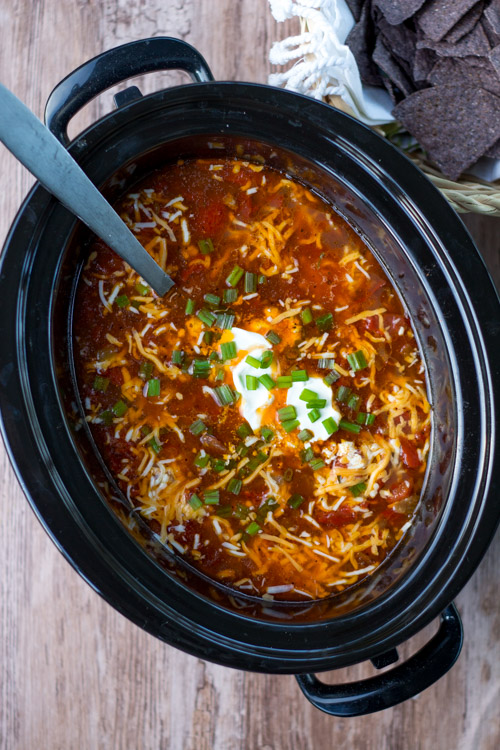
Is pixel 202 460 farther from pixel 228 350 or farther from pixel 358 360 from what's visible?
pixel 358 360

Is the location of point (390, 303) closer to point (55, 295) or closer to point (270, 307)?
point (270, 307)

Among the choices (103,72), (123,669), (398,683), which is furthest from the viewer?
(123,669)

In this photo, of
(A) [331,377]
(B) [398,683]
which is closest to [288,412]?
(A) [331,377]

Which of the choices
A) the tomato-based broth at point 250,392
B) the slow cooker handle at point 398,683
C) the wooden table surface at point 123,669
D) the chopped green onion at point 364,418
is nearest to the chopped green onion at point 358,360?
the tomato-based broth at point 250,392

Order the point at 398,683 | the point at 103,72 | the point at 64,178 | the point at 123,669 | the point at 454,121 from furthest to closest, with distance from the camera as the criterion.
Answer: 1. the point at 123,669
2. the point at 454,121
3. the point at 398,683
4. the point at 103,72
5. the point at 64,178

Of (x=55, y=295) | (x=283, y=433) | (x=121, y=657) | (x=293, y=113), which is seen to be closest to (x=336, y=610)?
(x=283, y=433)

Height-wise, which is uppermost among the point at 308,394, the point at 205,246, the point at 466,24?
the point at 466,24

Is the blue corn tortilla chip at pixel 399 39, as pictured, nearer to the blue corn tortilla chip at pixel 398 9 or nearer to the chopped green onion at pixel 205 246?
the blue corn tortilla chip at pixel 398 9

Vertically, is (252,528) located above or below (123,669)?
above
